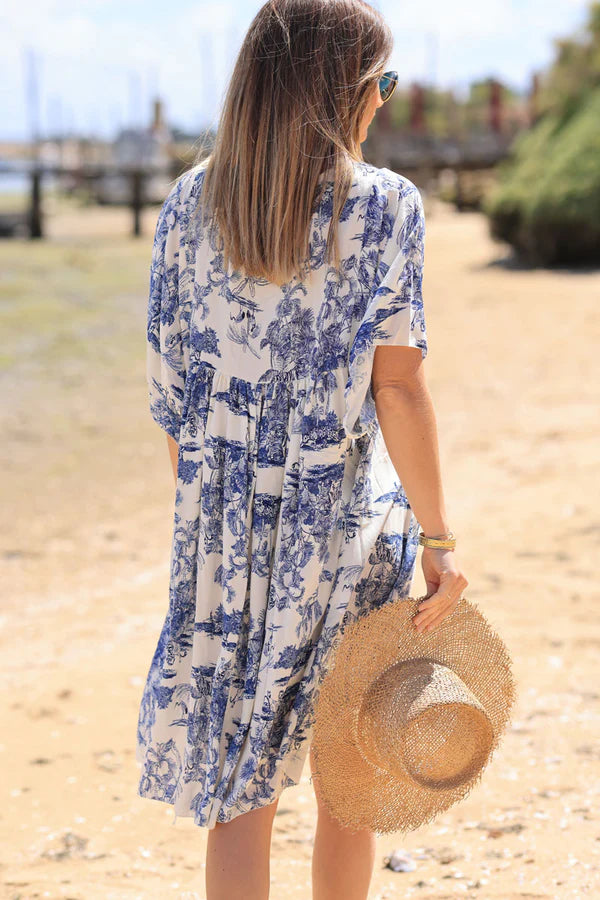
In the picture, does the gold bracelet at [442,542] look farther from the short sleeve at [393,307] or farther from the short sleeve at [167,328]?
the short sleeve at [167,328]

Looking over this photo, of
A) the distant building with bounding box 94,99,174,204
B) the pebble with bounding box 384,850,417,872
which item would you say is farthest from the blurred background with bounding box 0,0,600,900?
the distant building with bounding box 94,99,174,204

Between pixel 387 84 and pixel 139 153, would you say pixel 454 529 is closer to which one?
pixel 387 84

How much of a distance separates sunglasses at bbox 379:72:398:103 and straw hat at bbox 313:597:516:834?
88cm

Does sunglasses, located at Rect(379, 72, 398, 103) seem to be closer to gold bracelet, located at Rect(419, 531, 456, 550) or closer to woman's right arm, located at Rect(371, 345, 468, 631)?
woman's right arm, located at Rect(371, 345, 468, 631)

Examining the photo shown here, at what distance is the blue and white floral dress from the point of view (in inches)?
62.7

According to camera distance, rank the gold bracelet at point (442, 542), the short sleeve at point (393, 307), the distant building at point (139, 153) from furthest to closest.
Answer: the distant building at point (139, 153), the gold bracelet at point (442, 542), the short sleeve at point (393, 307)

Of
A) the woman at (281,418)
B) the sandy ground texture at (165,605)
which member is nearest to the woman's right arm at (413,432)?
the woman at (281,418)

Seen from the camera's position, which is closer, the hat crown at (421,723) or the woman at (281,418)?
the woman at (281,418)

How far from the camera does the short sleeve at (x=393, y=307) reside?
1562 mm

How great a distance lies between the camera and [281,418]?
1.66 metres

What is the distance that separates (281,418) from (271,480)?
11 cm

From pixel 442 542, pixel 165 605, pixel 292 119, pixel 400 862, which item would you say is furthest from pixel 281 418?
pixel 165 605

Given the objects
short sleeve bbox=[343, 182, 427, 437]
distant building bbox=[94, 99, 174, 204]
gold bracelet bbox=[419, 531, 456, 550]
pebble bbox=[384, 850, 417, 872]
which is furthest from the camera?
distant building bbox=[94, 99, 174, 204]

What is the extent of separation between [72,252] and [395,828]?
18200 mm
